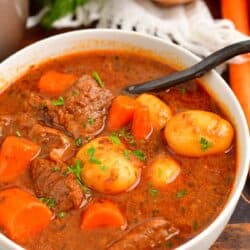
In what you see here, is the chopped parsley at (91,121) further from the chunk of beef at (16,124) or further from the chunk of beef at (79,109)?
the chunk of beef at (16,124)

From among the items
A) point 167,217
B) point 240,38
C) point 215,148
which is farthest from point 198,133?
point 240,38

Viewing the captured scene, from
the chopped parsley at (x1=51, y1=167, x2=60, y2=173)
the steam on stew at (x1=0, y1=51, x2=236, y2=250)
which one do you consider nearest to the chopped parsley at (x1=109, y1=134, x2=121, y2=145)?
the steam on stew at (x1=0, y1=51, x2=236, y2=250)

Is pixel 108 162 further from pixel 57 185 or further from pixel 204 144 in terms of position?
pixel 204 144

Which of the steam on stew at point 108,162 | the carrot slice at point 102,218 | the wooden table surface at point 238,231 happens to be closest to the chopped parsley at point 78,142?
the steam on stew at point 108,162

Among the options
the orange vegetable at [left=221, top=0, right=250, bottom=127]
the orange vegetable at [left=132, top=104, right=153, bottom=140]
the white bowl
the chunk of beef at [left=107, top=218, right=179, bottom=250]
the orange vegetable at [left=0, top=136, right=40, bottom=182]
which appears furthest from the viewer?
the orange vegetable at [left=221, top=0, right=250, bottom=127]

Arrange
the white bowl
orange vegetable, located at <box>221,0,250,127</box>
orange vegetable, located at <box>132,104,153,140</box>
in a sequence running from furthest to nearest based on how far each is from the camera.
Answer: orange vegetable, located at <box>221,0,250,127</box>
the white bowl
orange vegetable, located at <box>132,104,153,140</box>

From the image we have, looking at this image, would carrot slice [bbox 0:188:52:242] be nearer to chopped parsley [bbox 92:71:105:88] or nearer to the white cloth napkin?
chopped parsley [bbox 92:71:105:88]

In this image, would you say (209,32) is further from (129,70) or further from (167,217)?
(167,217)

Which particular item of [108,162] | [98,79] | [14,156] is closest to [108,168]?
[108,162]
